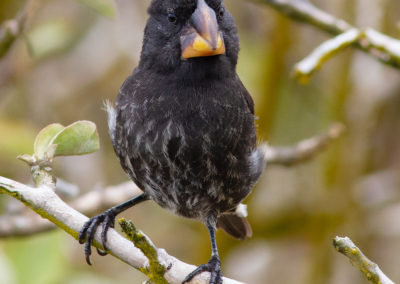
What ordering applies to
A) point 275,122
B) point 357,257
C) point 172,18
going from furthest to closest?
point 275,122 → point 172,18 → point 357,257

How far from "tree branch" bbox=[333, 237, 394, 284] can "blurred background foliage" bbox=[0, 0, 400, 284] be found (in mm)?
2244

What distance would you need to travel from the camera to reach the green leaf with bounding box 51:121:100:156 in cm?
219

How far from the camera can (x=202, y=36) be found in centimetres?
244

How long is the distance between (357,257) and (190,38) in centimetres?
104

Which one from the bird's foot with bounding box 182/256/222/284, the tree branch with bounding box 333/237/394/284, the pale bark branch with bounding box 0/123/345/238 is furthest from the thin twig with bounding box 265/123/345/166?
the tree branch with bounding box 333/237/394/284

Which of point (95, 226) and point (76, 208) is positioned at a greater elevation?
point (95, 226)

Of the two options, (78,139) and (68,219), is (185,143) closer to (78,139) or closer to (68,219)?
(78,139)

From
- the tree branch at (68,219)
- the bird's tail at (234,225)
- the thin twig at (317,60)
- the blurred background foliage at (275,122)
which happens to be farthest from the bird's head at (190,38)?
the blurred background foliage at (275,122)

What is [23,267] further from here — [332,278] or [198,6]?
[332,278]

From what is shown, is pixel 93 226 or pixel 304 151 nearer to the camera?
pixel 93 226

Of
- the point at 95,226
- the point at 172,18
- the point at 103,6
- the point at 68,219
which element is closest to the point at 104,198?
the point at 95,226

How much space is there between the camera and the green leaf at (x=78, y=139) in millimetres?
2193

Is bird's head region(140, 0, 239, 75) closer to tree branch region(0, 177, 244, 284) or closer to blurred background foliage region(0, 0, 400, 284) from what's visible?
tree branch region(0, 177, 244, 284)

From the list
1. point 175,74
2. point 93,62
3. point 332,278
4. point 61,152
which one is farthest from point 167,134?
point 93,62
